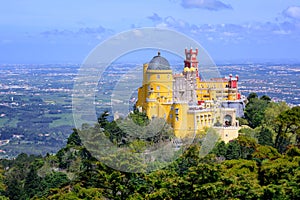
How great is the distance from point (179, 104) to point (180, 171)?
6074 mm

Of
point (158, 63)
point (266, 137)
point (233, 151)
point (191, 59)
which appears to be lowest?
point (233, 151)

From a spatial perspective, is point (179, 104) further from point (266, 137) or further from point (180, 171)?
point (180, 171)

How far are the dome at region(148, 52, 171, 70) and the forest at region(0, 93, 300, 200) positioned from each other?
6.82ft

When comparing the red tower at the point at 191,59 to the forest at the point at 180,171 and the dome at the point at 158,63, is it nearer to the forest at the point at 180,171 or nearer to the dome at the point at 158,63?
the forest at the point at 180,171

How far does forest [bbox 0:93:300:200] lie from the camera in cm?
1457

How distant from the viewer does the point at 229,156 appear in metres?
20.8

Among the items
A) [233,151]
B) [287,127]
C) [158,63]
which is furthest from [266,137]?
[158,63]

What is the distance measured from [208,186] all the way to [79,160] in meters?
7.54

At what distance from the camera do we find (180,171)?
18.0 m

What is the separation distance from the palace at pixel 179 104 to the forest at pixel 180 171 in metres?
0.84

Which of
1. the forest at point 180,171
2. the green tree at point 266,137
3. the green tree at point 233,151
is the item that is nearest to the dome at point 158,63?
the forest at point 180,171

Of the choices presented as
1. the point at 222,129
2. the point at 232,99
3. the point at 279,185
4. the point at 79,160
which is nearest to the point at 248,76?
the point at 232,99

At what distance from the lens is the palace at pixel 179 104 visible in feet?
77.4

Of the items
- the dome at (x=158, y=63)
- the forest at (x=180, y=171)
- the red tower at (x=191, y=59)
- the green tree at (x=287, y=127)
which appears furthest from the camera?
the red tower at (x=191, y=59)
